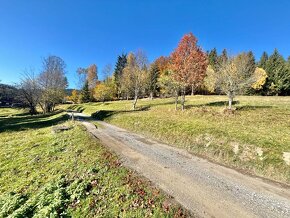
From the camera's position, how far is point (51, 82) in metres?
46.1

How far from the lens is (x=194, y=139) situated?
13.5m

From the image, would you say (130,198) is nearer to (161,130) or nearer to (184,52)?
(161,130)

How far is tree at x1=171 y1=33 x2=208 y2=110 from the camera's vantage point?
24.0 meters

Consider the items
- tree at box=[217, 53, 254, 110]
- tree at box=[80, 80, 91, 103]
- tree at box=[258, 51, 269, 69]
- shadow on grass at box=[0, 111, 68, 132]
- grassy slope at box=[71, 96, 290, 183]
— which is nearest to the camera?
grassy slope at box=[71, 96, 290, 183]

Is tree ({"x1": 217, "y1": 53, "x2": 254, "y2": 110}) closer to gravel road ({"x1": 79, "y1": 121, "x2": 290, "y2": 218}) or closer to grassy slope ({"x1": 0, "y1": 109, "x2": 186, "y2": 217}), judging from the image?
gravel road ({"x1": 79, "y1": 121, "x2": 290, "y2": 218})

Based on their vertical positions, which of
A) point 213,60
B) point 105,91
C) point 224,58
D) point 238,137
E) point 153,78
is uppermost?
point 213,60

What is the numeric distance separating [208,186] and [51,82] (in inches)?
1875

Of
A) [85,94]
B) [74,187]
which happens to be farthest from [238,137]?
[85,94]

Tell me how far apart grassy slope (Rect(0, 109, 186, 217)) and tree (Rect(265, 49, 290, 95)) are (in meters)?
60.0

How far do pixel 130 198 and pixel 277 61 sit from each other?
6996cm

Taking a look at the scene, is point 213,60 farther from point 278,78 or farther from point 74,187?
point 74,187

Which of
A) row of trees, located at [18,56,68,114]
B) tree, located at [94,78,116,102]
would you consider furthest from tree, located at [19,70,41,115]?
tree, located at [94,78,116,102]

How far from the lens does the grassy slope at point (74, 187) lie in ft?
21.2

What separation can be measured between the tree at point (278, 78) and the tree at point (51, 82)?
199ft
